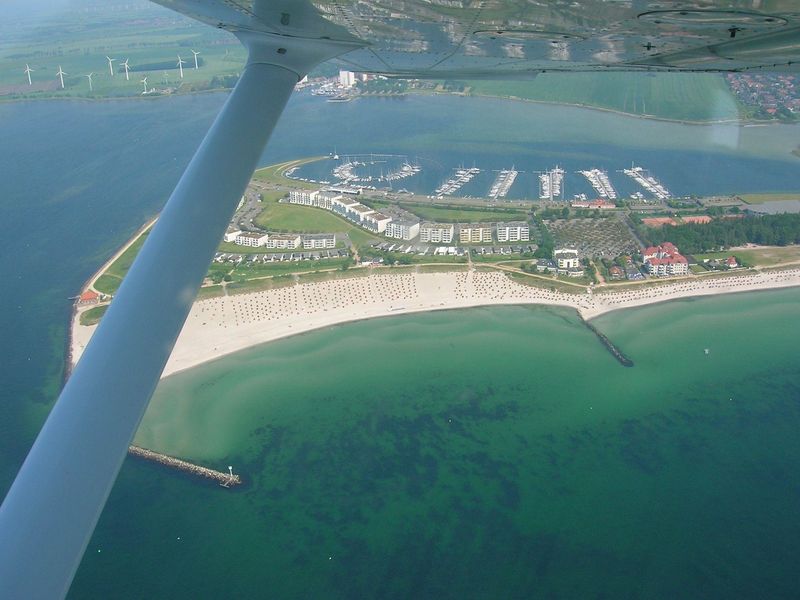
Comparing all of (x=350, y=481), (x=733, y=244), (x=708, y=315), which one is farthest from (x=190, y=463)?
(x=733, y=244)

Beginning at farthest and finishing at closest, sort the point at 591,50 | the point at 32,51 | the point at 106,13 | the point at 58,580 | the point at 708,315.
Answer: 1. the point at 106,13
2. the point at 32,51
3. the point at 708,315
4. the point at 591,50
5. the point at 58,580

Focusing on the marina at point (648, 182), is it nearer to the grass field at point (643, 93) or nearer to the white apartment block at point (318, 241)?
the grass field at point (643, 93)

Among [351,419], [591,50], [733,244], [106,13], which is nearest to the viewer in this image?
[591,50]

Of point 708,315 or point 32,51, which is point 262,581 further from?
point 32,51

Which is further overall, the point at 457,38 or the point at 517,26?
the point at 457,38

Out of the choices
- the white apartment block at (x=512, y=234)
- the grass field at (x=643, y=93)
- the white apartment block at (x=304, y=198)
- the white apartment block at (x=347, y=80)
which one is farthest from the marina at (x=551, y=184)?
the white apartment block at (x=347, y=80)
